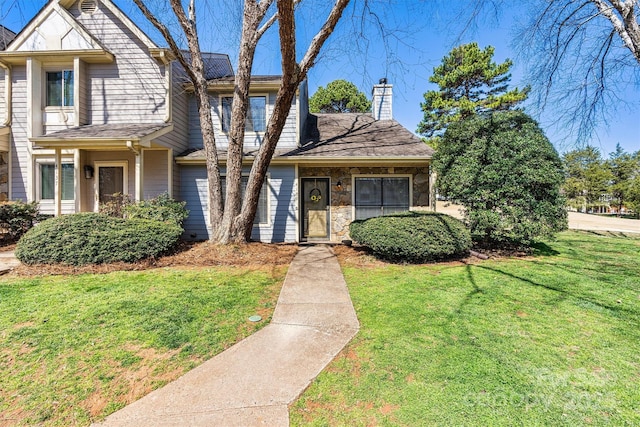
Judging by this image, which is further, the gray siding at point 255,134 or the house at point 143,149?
the gray siding at point 255,134

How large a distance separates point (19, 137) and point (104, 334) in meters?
10.1

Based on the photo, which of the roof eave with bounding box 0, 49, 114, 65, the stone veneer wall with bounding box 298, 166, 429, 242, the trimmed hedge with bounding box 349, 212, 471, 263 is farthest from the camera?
the stone veneer wall with bounding box 298, 166, 429, 242

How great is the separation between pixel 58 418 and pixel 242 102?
21.5ft

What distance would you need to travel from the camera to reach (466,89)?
22.9 m

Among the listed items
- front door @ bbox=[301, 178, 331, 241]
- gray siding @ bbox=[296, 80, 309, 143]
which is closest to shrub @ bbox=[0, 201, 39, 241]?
front door @ bbox=[301, 178, 331, 241]

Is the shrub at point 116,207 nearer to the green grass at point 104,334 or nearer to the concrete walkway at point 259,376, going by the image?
the green grass at point 104,334

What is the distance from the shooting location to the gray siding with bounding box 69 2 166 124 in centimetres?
884

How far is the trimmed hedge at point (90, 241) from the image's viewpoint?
5512mm

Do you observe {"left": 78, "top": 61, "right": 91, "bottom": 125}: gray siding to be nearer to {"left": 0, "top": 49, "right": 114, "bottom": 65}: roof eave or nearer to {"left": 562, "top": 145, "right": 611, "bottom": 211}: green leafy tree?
{"left": 0, "top": 49, "right": 114, "bottom": 65}: roof eave

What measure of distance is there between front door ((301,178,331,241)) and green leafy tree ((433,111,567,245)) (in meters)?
3.98

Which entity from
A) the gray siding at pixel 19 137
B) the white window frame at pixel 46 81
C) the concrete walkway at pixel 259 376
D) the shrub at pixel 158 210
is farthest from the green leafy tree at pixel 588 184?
the gray siding at pixel 19 137

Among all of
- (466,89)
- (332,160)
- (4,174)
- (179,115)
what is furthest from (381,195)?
(466,89)

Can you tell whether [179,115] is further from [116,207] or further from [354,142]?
[354,142]

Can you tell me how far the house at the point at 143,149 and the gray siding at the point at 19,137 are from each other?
0.03 metres
